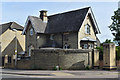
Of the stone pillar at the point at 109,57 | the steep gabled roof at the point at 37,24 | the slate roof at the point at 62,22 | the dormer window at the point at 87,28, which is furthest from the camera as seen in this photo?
the steep gabled roof at the point at 37,24

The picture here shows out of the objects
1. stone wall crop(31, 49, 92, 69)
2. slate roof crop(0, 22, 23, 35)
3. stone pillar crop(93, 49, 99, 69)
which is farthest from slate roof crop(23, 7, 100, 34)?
slate roof crop(0, 22, 23, 35)

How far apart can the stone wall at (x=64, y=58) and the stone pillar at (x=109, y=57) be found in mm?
2146

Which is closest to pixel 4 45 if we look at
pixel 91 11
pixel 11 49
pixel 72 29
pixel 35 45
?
pixel 11 49

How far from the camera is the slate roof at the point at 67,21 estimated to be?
34094 millimetres

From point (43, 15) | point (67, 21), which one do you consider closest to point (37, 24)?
point (43, 15)

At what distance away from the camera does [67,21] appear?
36.4 m

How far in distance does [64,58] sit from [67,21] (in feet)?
39.1

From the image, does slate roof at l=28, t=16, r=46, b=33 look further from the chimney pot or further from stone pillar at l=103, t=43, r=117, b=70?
stone pillar at l=103, t=43, r=117, b=70

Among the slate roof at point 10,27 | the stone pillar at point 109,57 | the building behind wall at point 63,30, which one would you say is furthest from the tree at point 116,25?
the slate roof at point 10,27

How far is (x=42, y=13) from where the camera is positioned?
40.9m

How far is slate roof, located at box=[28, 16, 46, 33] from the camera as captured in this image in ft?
121

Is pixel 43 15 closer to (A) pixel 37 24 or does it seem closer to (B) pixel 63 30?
(A) pixel 37 24

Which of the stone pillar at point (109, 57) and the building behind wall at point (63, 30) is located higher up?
the building behind wall at point (63, 30)

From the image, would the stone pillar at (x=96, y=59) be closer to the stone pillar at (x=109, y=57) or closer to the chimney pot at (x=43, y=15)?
the stone pillar at (x=109, y=57)
